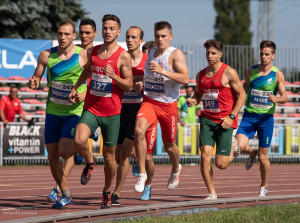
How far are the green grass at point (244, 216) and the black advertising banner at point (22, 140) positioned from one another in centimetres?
1160

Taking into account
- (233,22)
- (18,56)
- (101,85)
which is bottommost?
(233,22)

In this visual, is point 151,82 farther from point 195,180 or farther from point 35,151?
point 35,151

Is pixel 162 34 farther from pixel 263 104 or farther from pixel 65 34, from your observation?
pixel 263 104

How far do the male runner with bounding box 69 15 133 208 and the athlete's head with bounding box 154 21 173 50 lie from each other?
868 millimetres

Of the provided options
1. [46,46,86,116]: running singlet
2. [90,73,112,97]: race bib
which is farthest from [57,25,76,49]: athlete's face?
[90,73,112,97]: race bib

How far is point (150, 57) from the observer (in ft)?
33.6

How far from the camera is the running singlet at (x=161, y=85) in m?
10.0

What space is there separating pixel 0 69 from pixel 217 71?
1444 centimetres

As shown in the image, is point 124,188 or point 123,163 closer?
point 123,163

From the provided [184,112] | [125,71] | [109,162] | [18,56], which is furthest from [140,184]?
[18,56]

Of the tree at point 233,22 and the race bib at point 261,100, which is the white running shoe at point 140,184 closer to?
the race bib at point 261,100

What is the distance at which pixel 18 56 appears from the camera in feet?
78.0

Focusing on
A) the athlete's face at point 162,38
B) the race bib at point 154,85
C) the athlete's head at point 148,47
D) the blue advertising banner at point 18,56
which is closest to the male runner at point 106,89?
the race bib at point 154,85

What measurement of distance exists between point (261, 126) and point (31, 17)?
21734 mm
